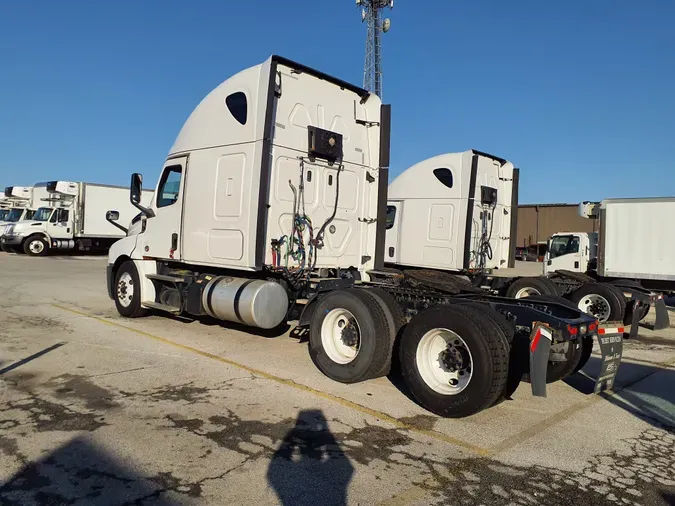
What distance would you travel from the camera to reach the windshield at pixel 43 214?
28156 mm

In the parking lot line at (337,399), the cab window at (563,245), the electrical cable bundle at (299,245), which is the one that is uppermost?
the cab window at (563,245)

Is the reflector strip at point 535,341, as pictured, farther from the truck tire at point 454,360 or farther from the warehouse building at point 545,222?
the warehouse building at point 545,222

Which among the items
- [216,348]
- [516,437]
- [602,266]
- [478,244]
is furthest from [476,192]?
[516,437]

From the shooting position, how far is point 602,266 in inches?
552

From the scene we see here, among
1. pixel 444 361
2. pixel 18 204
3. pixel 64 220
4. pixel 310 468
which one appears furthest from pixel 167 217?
pixel 18 204

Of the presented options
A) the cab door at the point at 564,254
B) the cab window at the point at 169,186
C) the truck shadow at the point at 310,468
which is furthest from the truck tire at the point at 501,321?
the cab door at the point at 564,254

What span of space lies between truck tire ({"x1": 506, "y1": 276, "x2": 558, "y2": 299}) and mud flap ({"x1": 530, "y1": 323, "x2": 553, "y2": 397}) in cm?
650

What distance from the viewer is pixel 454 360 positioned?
5.02m

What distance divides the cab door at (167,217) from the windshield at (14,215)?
82.1 ft

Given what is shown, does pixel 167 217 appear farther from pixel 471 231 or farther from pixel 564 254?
pixel 564 254

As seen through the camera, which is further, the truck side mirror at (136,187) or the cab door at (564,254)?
the cab door at (564,254)

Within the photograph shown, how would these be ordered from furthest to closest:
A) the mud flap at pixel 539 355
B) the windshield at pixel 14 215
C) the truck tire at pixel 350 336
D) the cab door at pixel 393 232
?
the windshield at pixel 14 215 < the cab door at pixel 393 232 < the truck tire at pixel 350 336 < the mud flap at pixel 539 355

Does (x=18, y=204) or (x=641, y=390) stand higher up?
(x=18, y=204)

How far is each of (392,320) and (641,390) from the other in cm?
318
